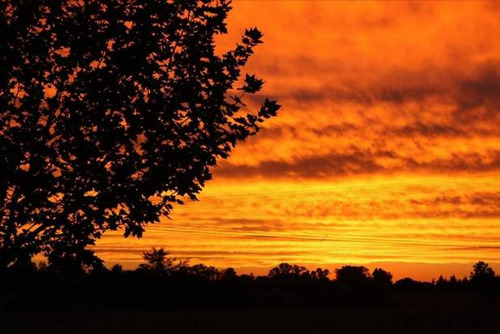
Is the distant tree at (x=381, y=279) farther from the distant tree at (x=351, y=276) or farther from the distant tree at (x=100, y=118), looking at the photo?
the distant tree at (x=100, y=118)

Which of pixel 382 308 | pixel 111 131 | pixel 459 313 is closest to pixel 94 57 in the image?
pixel 111 131

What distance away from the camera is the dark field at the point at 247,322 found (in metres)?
66.3

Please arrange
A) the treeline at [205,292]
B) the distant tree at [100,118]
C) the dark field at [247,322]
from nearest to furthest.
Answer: the distant tree at [100,118], the dark field at [247,322], the treeline at [205,292]

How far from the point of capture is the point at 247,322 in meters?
78.3

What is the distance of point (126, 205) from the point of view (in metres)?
14.0

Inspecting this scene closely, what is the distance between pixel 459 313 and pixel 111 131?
8040cm

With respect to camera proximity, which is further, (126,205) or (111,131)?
(126,205)

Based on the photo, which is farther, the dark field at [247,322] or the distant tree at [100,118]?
the dark field at [247,322]

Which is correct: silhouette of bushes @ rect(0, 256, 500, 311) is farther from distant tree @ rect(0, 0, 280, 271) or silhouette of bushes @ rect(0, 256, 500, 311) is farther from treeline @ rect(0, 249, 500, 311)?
distant tree @ rect(0, 0, 280, 271)

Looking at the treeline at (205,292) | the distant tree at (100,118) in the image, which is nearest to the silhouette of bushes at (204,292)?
the treeline at (205,292)

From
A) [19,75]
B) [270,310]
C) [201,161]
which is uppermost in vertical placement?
[19,75]

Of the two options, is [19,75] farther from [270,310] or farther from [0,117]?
[270,310]

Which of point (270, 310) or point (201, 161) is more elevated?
point (201, 161)

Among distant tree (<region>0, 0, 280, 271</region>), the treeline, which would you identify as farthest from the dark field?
distant tree (<region>0, 0, 280, 271</region>)
